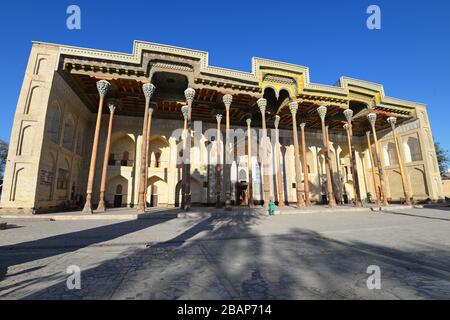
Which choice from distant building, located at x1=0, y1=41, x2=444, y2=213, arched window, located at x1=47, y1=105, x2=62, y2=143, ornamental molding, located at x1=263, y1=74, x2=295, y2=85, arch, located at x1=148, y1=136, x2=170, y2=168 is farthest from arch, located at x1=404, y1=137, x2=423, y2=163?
arched window, located at x1=47, y1=105, x2=62, y2=143

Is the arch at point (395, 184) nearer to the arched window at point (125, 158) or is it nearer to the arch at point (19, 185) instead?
the arched window at point (125, 158)

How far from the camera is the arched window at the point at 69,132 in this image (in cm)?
1593

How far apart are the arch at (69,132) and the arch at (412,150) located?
101ft

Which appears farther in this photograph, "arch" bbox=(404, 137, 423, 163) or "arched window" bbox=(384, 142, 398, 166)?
"arched window" bbox=(384, 142, 398, 166)

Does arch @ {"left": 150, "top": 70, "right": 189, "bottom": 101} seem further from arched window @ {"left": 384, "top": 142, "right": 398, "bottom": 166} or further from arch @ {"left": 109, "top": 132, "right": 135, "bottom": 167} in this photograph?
arched window @ {"left": 384, "top": 142, "right": 398, "bottom": 166}

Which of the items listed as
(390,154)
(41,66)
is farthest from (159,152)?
(390,154)

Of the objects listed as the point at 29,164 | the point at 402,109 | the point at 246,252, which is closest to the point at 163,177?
the point at 29,164

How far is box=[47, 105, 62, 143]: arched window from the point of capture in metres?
13.6

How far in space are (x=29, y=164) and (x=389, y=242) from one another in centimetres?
1603

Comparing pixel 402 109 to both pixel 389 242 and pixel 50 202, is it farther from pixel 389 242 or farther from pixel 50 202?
pixel 50 202

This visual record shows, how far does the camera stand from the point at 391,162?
24562mm

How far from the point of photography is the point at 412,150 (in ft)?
75.0

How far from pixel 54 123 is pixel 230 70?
489 inches

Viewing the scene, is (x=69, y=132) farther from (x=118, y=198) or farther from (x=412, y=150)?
(x=412, y=150)
